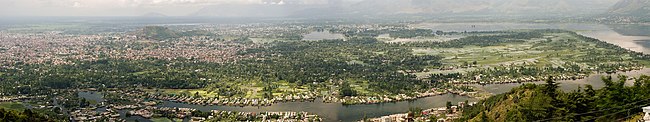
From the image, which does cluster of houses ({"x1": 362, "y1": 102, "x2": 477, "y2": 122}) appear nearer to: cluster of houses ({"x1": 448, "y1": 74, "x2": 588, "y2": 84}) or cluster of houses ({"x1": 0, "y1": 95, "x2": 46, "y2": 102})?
cluster of houses ({"x1": 448, "y1": 74, "x2": 588, "y2": 84})

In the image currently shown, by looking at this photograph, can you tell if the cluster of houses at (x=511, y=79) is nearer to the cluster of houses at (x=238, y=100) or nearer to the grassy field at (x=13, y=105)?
the cluster of houses at (x=238, y=100)

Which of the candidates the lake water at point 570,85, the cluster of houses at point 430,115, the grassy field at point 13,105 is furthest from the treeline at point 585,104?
the grassy field at point 13,105

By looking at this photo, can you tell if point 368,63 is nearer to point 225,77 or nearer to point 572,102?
point 225,77

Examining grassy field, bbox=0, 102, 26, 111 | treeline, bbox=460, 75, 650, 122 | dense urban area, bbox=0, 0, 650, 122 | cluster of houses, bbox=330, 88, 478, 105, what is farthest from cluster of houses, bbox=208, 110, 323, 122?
grassy field, bbox=0, 102, 26, 111

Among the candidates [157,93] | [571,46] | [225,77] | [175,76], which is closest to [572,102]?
[157,93]

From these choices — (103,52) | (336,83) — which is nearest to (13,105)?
(336,83)

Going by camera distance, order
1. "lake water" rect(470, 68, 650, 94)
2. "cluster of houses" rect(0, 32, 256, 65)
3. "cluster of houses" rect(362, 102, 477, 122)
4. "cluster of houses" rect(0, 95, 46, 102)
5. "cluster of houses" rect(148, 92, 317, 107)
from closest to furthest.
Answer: "cluster of houses" rect(362, 102, 477, 122), "cluster of houses" rect(148, 92, 317, 107), "cluster of houses" rect(0, 95, 46, 102), "lake water" rect(470, 68, 650, 94), "cluster of houses" rect(0, 32, 256, 65)

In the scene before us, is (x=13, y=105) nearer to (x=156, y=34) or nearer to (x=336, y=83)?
(x=336, y=83)

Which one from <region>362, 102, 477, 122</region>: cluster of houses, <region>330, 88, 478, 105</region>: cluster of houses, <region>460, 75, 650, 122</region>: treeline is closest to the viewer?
<region>460, 75, 650, 122</region>: treeline
